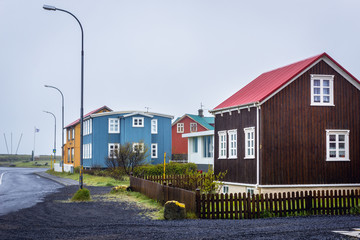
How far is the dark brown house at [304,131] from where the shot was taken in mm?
22797

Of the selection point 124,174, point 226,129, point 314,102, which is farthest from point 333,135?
point 124,174

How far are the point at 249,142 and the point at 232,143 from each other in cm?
218

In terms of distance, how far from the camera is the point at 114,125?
54.8 metres

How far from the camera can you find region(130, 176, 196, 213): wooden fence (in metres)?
17.4

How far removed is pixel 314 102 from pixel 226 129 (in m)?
5.36

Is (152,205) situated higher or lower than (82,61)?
lower

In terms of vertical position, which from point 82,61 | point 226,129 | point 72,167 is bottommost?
point 72,167

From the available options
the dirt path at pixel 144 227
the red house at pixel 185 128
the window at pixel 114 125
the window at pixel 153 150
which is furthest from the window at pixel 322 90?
the red house at pixel 185 128

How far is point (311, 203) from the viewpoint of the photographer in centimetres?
1820

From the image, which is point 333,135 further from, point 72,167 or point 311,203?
point 72,167

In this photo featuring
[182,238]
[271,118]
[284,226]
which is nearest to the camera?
[182,238]

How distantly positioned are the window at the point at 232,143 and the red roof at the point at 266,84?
4.85 feet

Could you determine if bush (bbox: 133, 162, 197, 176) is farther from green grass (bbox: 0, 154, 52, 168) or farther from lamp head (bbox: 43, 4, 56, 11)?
green grass (bbox: 0, 154, 52, 168)

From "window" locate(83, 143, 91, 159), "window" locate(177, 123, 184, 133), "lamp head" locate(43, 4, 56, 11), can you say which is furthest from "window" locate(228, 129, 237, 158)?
"window" locate(177, 123, 184, 133)
